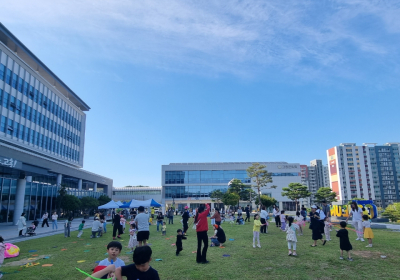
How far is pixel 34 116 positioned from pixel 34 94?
3132 millimetres

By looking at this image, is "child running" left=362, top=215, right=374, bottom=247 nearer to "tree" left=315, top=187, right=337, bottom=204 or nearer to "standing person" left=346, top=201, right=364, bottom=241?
"standing person" left=346, top=201, right=364, bottom=241

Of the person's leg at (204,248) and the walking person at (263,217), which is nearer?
the person's leg at (204,248)

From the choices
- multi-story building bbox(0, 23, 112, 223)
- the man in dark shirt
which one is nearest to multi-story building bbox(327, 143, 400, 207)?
multi-story building bbox(0, 23, 112, 223)

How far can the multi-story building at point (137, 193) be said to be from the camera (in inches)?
3095

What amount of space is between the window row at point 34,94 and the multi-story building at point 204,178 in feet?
99.8

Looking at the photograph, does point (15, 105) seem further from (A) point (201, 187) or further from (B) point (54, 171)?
(A) point (201, 187)

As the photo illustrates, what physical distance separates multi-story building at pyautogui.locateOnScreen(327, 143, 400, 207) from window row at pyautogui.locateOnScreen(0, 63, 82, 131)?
107 metres

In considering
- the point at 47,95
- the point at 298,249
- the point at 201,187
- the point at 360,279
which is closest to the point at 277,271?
the point at 360,279

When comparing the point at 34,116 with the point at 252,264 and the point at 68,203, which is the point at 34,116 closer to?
the point at 68,203

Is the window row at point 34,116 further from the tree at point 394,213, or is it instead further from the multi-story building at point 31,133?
the tree at point 394,213

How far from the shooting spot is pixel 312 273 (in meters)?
7.01

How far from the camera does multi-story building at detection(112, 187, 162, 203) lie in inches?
3095

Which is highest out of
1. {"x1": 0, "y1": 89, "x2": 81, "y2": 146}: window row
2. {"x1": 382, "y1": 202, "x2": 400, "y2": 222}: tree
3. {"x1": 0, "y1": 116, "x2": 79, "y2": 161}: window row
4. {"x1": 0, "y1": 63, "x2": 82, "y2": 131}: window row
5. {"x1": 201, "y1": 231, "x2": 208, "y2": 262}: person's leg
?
{"x1": 0, "y1": 63, "x2": 82, "y2": 131}: window row

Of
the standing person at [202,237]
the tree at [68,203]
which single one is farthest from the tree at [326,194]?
the standing person at [202,237]
